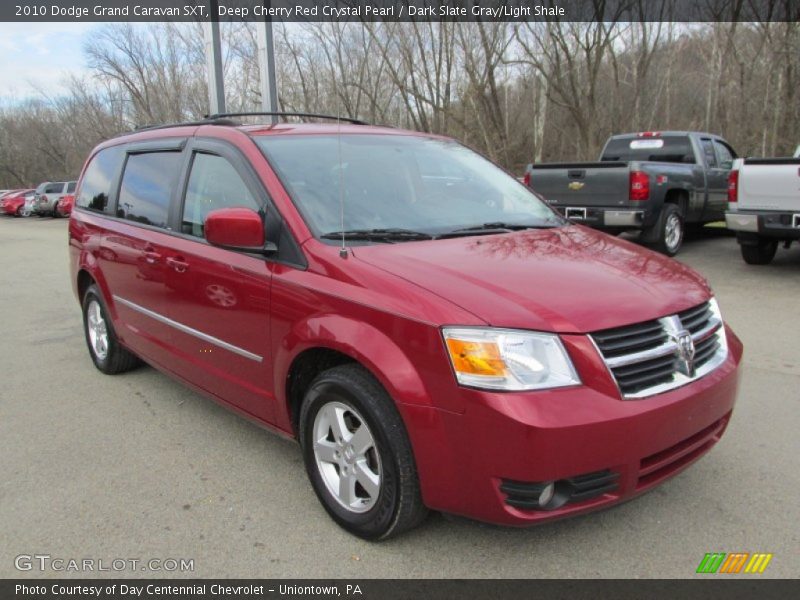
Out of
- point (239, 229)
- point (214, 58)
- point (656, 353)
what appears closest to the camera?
point (656, 353)

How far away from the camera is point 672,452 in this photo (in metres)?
2.54

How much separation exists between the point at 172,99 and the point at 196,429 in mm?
36036

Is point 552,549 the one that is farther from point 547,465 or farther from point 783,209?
point 783,209

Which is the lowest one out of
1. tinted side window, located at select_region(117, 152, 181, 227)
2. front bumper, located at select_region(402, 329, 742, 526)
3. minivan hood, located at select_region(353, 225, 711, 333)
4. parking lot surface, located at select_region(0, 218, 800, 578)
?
parking lot surface, located at select_region(0, 218, 800, 578)

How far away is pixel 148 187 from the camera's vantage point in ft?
14.0

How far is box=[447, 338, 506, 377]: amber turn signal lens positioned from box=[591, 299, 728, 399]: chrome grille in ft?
1.25

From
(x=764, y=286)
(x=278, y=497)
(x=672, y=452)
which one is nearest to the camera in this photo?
(x=672, y=452)

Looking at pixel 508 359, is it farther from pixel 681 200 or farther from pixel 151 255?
pixel 681 200

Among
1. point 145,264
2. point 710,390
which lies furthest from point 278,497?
point 710,390

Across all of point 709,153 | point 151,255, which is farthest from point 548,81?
point 151,255

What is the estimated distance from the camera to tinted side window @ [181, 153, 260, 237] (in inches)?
133

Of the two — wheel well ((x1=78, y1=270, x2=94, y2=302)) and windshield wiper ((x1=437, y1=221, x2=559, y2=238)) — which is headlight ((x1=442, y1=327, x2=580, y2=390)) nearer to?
windshield wiper ((x1=437, y1=221, x2=559, y2=238))

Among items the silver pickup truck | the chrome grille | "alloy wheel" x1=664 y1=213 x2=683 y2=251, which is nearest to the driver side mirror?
the chrome grille

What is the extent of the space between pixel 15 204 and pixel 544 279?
4026 centimetres
